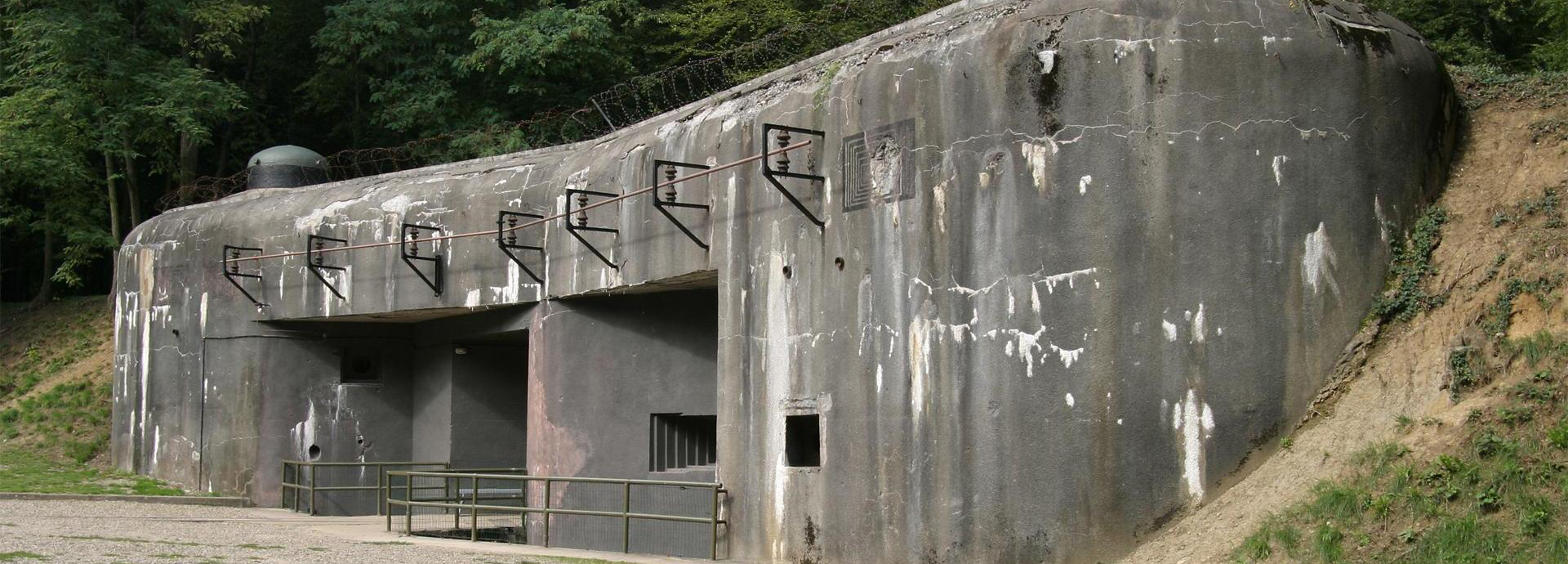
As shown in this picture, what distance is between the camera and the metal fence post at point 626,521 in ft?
46.0

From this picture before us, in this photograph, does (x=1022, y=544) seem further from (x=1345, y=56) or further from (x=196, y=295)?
(x=196, y=295)

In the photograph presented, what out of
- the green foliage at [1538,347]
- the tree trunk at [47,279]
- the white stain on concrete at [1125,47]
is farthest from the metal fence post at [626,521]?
the tree trunk at [47,279]

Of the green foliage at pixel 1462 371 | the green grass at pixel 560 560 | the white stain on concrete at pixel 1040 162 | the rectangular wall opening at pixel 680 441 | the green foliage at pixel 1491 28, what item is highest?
the green foliage at pixel 1491 28

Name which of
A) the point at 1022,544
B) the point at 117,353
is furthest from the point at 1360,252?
the point at 117,353

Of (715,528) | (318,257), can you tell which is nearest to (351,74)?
(318,257)

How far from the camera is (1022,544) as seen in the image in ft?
36.0

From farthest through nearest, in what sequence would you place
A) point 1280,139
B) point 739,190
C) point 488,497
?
point 488,497, point 739,190, point 1280,139

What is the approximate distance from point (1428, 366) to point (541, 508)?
8.23m

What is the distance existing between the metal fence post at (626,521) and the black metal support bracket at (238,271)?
8.29 metres

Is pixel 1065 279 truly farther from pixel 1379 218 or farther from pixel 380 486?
pixel 380 486

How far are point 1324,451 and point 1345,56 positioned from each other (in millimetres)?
3019

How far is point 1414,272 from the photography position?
36.5 feet

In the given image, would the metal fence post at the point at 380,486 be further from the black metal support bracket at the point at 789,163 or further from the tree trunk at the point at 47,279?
the tree trunk at the point at 47,279

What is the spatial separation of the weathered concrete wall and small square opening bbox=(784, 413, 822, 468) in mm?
92
